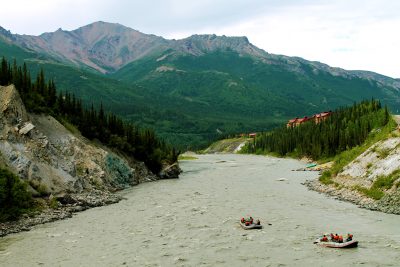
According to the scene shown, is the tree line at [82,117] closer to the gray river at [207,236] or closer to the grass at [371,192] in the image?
the gray river at [207,236]

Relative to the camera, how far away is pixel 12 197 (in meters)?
44.0

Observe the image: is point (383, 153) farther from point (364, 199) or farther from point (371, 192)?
point (364, 199)

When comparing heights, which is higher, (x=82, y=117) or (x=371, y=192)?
(x=82, y=117)

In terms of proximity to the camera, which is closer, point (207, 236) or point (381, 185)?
point (207, 236)

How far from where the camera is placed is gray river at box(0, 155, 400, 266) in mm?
30689

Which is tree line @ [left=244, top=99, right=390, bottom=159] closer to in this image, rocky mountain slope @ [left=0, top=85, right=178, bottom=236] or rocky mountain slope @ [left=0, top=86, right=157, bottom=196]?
rocky mountain slope @ [left=0, top=85, right=178, bottom=236]

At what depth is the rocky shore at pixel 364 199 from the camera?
4550 cm

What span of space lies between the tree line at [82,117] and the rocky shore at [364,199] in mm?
41227

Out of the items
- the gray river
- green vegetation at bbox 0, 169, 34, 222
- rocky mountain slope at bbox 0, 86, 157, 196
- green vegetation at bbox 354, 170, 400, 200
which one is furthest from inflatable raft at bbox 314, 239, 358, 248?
rocky mountain slope at bbox 0, 86, 157, 196

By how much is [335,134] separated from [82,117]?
76853 millimetres

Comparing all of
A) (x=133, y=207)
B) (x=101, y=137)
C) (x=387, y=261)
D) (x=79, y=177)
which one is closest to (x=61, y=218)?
(x=133, y=207)

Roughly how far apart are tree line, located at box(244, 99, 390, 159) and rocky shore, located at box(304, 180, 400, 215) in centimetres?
5535

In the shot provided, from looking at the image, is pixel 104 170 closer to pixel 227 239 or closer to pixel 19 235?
pixel 19 235

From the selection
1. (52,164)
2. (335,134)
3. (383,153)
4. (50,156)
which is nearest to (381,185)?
(383,153)
